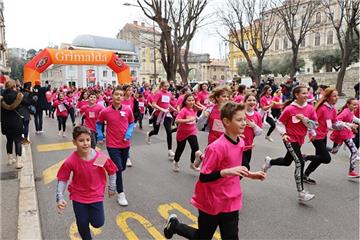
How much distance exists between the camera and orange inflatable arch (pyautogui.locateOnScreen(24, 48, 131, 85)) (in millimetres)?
18375

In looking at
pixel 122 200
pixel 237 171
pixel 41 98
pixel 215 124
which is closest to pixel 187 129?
pixel 215 124

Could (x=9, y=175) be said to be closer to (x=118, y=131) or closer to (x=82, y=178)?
(x=118, y=131)

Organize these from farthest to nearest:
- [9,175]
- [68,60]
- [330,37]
→ [330,37], [68,60], [9,175]

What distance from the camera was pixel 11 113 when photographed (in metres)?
7.02

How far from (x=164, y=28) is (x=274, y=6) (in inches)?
416

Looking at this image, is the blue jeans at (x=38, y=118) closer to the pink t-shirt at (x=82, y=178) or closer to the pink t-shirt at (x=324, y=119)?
the pink t-shirt at (x=82, y=178)

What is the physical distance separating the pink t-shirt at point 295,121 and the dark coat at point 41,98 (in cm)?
926

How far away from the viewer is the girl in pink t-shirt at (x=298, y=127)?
4.91 metres

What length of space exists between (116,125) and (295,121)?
2.69m

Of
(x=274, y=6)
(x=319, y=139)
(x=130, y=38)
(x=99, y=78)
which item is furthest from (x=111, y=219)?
(x=130, y=38)

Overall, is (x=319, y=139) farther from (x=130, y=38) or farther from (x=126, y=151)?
(x=130, y=38)

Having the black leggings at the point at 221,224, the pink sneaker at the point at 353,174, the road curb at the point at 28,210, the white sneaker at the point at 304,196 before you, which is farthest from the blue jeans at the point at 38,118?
the black leggings at the point at 221,224

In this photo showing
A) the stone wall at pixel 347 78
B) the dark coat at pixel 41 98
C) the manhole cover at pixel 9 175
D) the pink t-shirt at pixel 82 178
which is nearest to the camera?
the pink t-shirt at pixel 82 178

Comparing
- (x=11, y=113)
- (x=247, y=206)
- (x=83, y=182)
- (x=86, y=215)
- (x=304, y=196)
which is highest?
(x=11, y=113)
